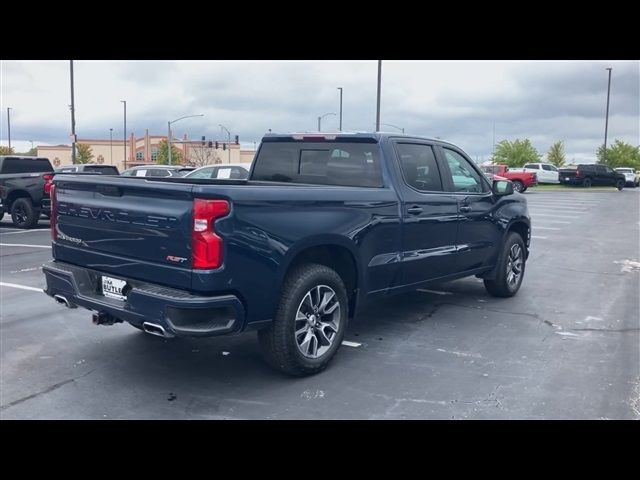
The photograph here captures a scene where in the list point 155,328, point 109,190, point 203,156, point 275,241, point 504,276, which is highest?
point 203,156

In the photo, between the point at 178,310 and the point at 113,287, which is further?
the point at 113,287

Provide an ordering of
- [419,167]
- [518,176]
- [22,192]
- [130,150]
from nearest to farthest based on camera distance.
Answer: [419,167] < [22,192] < [518,176] < [130,150]

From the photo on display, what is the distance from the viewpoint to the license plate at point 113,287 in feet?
14.8

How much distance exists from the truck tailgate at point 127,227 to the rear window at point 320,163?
1.98m

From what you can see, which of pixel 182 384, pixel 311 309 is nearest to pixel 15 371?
pixel 182 384

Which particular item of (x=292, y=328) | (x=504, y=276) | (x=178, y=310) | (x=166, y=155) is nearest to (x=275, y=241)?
(x=292, y=328)

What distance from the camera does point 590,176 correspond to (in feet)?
147

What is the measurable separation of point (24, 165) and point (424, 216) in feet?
42.7

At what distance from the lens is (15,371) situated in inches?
195

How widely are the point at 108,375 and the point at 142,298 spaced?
41.2 inches

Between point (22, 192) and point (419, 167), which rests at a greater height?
point (419, 167)

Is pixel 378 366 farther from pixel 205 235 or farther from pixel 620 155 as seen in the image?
pixel 620 155

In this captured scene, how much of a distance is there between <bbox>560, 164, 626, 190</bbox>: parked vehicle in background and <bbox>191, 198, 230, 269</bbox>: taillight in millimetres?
44667
